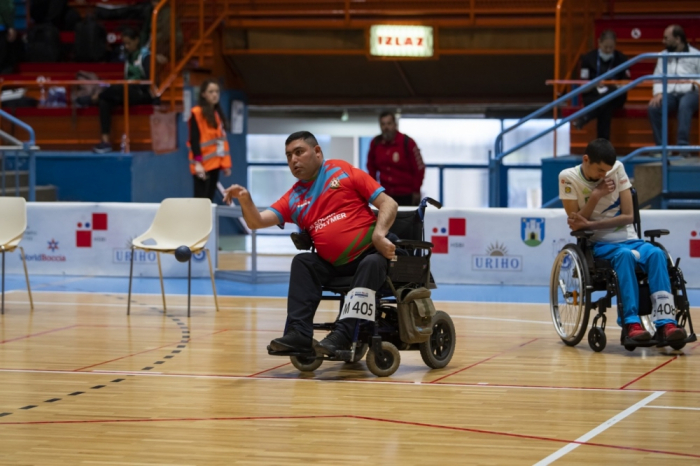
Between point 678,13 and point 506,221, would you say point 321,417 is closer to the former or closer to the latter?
point 506,221

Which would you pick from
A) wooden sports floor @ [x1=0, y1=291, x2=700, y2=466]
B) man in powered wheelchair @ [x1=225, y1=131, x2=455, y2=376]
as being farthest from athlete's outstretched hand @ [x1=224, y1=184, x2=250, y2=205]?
wooden sports floor @ [x1=0, y1=291, x2=700, y2=466]

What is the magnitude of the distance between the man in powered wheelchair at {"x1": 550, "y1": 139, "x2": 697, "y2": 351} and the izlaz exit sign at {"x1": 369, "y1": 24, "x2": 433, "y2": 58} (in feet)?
26.5

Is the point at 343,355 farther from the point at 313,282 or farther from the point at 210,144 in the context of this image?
the point at 210,144

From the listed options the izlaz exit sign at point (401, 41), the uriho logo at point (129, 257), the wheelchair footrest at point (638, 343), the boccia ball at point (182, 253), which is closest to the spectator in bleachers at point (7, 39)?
the izlaz exit sign at point (401, 41)

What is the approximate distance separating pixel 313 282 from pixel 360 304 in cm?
31

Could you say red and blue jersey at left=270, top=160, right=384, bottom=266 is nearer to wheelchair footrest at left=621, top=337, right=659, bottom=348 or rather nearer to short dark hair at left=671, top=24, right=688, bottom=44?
wheelchair footrest at left=621, top=337, right=659, bottom=348

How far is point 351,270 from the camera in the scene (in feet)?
20.2

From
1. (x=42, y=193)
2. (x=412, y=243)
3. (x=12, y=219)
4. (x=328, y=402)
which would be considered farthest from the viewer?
(x=42, y=193)

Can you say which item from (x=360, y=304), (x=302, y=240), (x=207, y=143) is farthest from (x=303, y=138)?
(x=207, y=143)

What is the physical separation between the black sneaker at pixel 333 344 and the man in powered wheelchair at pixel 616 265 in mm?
1526

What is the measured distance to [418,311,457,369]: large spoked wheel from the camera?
625 cm

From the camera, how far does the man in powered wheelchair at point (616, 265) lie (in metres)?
6.62

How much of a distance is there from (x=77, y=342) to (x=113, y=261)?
360cm

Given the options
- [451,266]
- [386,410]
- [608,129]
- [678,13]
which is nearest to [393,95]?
[678,13]
